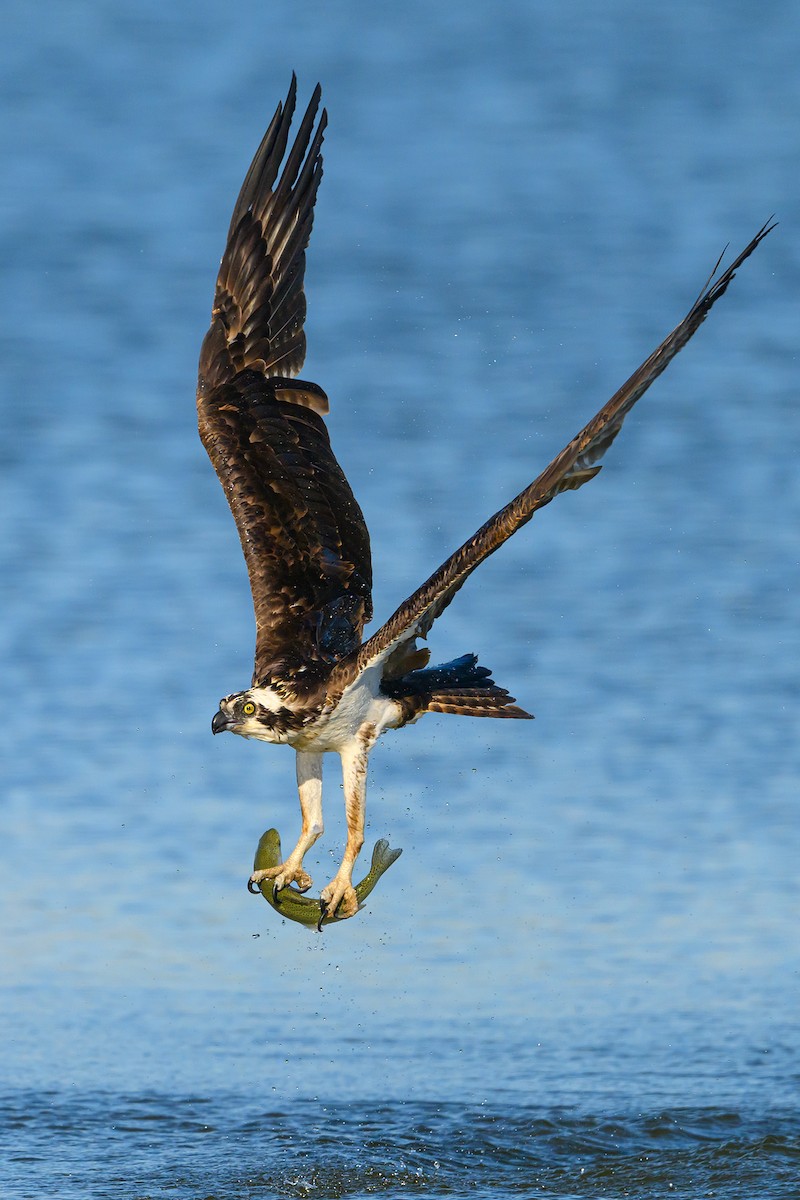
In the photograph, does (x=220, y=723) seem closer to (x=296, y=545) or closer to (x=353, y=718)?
(x=353, y=718)

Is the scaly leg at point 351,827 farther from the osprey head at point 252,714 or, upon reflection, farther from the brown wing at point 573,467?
the brown wing at point 573,467

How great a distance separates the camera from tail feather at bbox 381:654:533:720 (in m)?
9.45

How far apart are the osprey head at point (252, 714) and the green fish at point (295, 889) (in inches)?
28.2

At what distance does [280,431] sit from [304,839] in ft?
7.38

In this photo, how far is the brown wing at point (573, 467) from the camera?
7.16 metres

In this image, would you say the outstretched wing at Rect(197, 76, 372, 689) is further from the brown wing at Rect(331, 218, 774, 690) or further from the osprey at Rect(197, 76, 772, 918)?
the brown wing at Rect(331, 218, 774, 690)

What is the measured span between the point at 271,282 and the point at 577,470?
12.0 feet

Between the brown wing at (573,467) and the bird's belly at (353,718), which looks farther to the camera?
the bird's belly at (353,718)

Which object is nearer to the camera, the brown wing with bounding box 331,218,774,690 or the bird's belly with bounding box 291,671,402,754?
the brown wing with bounding box 331,218,774,690

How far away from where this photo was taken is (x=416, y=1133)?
977 centimetres

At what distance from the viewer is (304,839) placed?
9344 millimetres

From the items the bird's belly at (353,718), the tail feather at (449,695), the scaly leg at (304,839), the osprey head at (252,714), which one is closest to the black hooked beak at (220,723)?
the osprey head at (252,714)

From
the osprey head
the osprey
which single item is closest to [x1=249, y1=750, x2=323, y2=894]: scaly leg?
the osprey

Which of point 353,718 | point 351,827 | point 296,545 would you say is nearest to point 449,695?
point 353,718
